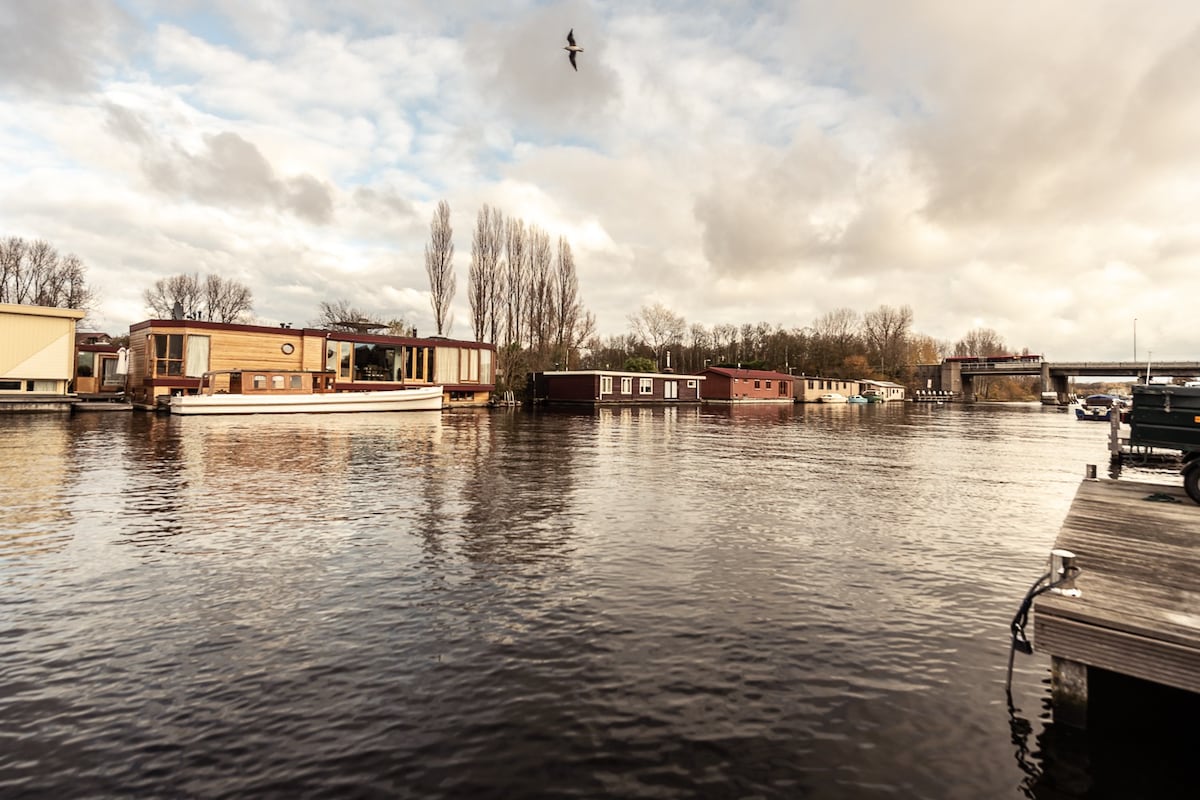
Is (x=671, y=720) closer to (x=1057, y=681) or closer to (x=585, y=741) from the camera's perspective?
(x=585, y=741)

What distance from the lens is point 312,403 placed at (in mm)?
34688

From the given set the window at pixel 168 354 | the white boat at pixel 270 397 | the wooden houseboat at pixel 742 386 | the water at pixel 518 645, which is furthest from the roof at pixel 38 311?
the wooden houseboat at pixel 742 386

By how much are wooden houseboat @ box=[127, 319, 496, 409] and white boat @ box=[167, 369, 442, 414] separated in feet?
2.03

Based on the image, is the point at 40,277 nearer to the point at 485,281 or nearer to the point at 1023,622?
the point at 485,281

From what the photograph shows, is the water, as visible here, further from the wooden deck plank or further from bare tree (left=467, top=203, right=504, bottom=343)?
bare tree (left=467, top=203, right=504, bottom=343)

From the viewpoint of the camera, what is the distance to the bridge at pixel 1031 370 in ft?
343

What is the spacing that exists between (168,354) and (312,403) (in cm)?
854

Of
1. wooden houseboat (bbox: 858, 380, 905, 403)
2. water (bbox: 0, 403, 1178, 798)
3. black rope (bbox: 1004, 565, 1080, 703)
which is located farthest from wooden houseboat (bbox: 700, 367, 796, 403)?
black rope (bbox: 1004, 565, 1080, 703)

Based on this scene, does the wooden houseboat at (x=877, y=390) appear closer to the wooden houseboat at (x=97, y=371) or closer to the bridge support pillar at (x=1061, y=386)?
the bridge support pillar at (x=1061, y=386)

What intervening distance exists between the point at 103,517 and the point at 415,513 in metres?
4.91

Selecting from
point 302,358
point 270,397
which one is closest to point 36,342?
point 270,397

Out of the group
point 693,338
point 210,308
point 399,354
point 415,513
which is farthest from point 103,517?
point 693,338

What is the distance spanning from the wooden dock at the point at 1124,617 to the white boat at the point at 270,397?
35.6 m

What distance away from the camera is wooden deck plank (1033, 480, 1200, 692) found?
3959 mm
